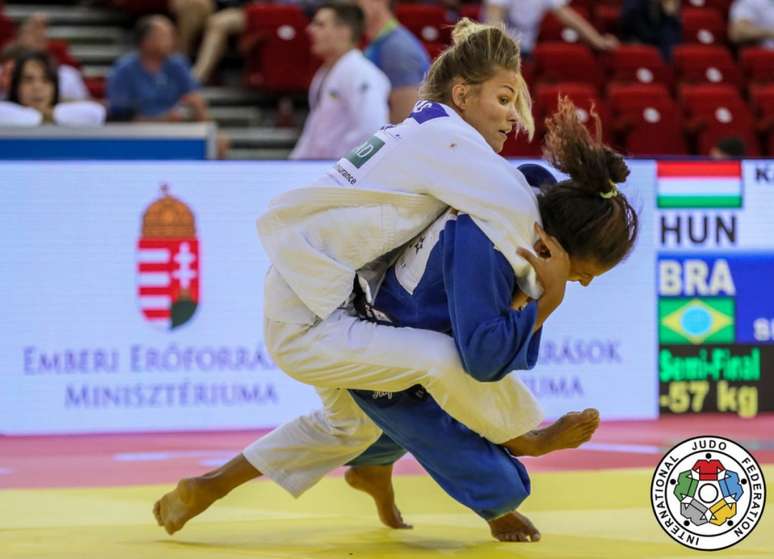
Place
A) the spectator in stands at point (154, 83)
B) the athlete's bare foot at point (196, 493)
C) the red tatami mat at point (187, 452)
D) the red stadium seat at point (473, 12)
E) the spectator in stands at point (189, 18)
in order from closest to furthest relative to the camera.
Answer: the athlete's bare foot at point (196, 493)
the red tatami mat at point (187, 452)
the spectator in stands at point (154, 83)
the spectator in stands at point (189, 18)
the red stadium seat at point (473, 12)

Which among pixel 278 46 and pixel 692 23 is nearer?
pixel 278 46

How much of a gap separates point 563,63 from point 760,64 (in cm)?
156

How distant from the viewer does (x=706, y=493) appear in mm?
3424

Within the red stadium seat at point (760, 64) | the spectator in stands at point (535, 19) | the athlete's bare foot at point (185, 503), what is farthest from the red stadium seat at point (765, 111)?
the athlete's bare foot at point (185, 503)

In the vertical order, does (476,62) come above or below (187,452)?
above

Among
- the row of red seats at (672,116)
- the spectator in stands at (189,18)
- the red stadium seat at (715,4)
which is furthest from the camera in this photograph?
the red stadium seat at (715,4)

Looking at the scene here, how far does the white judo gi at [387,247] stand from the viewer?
3406 mm

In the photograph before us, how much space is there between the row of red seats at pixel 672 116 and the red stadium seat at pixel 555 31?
1.97 feet

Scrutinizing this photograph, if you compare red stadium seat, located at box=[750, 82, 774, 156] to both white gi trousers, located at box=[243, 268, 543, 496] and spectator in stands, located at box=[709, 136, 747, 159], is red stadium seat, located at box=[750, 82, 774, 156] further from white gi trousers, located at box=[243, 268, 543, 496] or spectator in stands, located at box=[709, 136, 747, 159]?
white gi trousers, located at box=[243, 268, 543, 496]

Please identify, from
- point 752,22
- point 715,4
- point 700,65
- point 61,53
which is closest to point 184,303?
point 61,53

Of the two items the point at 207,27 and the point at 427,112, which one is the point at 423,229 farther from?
the point at 207,27

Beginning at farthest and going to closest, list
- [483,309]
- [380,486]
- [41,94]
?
[41,94] → [380,486] → [483,309]

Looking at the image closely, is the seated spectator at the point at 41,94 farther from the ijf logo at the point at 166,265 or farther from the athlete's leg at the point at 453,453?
the athlete's leg at the point at 453,453

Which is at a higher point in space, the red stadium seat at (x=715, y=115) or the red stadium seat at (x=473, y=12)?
the red stadium seat at (x=473, y=12)
